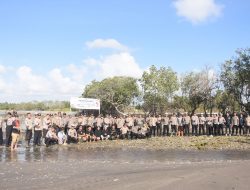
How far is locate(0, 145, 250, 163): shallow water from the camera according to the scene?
17609 mm

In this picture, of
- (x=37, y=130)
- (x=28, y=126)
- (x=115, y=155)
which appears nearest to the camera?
(x=115, y=155)

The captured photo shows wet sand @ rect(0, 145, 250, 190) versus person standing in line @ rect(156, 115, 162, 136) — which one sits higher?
person standing in line @ rect(156, 115, 162, 136)

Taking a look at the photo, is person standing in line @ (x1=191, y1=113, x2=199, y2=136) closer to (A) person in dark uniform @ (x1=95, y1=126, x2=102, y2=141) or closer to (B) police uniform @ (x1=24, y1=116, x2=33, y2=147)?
(A) person in dark uniform @ (x1=95, y1=126, x2=102, y2=141)

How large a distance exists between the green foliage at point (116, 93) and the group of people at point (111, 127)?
31.8 metres

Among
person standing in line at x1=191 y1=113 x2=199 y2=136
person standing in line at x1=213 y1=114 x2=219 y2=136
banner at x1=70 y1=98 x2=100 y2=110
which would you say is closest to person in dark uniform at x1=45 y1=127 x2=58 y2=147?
person standing in line at x1=191 y1=113 x2=199 y2=136

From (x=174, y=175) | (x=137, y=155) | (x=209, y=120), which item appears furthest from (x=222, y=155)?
(x=209, y=120)

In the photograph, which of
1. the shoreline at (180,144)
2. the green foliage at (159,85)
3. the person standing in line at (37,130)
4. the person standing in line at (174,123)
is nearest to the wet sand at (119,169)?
the shoreline at (180,144)

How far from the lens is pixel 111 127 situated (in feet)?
95.1

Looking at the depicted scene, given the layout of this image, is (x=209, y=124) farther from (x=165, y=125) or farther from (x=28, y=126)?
(x=28, y=126)

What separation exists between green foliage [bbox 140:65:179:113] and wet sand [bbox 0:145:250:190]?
3130 cm

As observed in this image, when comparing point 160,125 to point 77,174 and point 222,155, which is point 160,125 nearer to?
point 222,155

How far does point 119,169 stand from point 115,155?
5026mm

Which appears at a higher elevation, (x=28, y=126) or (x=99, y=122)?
(x=99, y=122)

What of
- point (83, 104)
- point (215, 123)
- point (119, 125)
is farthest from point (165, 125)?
point (83, 104)
